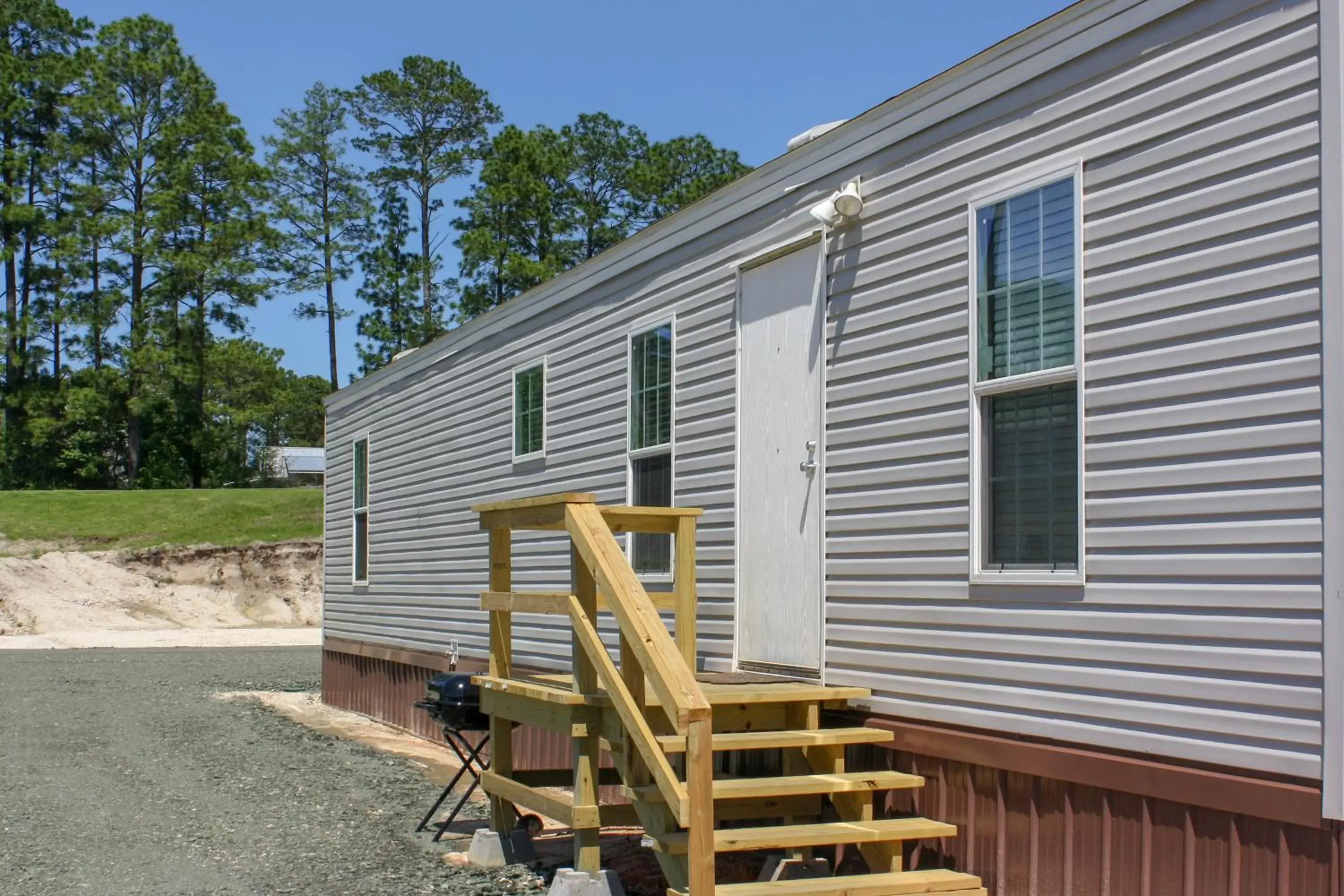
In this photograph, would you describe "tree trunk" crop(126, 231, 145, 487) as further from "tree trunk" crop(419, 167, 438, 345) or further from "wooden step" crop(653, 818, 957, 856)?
"wooden step" crop(653, 818, 957, 856)

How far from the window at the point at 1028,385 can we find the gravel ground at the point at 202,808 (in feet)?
10.1

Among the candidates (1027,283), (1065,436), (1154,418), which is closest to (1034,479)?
(1065,436)

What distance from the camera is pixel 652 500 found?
26.8 ft

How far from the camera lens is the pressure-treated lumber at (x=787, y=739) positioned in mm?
5477

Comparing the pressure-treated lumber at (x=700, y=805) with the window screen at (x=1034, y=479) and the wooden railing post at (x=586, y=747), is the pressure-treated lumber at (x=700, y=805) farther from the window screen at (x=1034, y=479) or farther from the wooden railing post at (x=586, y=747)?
the window screen at (x=1034, y=479)

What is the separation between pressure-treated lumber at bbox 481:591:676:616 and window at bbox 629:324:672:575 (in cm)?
98

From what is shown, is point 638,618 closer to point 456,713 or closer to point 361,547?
point 456,713

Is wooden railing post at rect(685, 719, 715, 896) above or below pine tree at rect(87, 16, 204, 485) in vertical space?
below

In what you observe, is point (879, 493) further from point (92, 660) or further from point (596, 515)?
point (92, 660)

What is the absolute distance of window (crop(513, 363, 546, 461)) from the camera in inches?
388

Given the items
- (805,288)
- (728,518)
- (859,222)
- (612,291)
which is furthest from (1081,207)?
(612,291)

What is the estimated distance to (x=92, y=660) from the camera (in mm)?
23000

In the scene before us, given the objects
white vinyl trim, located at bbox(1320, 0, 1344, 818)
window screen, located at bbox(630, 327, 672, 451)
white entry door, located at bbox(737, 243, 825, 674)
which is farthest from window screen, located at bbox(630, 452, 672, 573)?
white vinyl trim, located at bbox(1320, 0, 1344, 818)

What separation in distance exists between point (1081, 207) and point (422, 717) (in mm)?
8938
